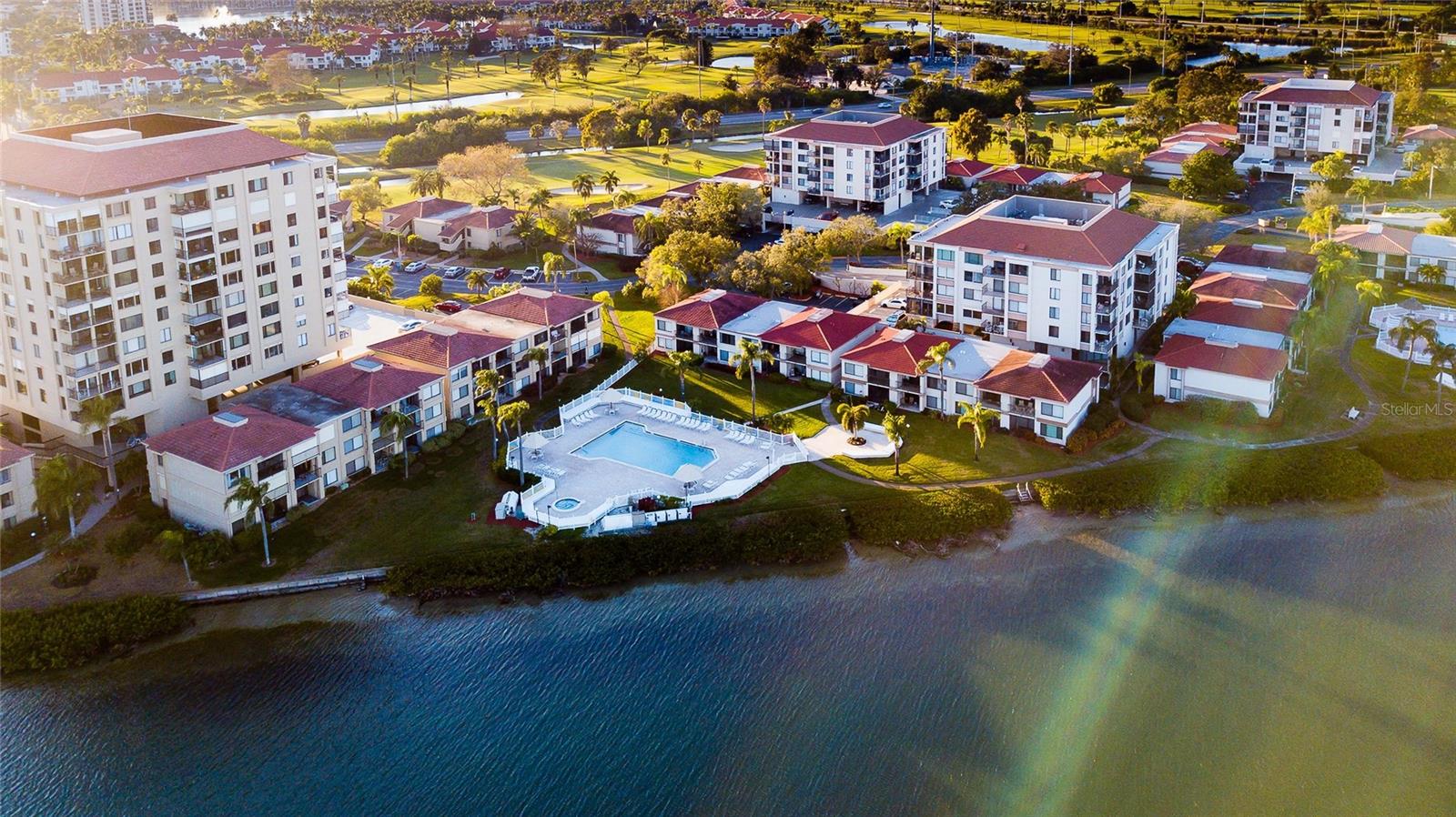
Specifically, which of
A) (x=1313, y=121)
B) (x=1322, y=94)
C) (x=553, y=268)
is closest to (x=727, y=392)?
(x=553, y=268)

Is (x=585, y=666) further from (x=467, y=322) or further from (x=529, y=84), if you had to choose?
(x=529, y=84)

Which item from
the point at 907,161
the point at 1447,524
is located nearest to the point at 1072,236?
the point at 1447,524

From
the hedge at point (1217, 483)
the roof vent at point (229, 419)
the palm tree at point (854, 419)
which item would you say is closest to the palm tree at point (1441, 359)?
the hedge at point (1217, 483)

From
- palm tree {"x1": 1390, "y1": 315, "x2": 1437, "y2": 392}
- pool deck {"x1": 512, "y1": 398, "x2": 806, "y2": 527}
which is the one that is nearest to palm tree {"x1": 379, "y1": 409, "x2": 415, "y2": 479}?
pool deck {"x1": 512, "y1": 398, "x2": 806, "y2": 527}

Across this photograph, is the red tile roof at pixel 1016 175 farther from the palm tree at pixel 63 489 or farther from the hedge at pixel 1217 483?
the palm tree at pixel 63 489

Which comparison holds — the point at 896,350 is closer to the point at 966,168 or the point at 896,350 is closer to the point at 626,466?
the point at 626,466

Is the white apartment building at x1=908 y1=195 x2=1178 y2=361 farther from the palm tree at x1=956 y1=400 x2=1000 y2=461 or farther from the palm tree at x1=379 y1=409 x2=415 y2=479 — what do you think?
the palm tree at x1=379 y1=409 x2=415 y2=479
